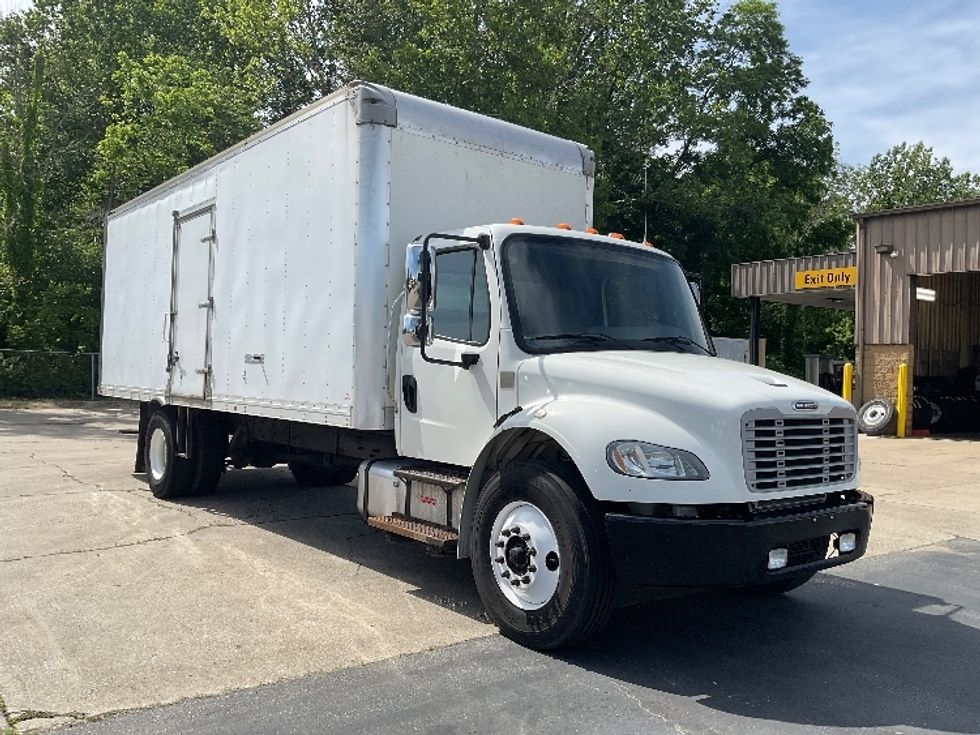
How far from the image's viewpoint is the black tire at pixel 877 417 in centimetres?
1977

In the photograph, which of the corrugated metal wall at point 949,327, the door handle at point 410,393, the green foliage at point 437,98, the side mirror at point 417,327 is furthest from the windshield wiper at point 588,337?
the corrugated metal wall at point 949,327

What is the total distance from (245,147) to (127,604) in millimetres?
4296

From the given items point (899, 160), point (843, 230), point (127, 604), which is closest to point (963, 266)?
point (127, 604)

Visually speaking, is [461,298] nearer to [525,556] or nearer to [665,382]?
[665,382]

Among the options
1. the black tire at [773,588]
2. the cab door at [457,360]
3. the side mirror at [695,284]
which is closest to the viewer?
the cab door at [457,360]

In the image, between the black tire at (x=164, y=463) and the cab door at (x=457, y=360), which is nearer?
the cab door at (x=457, y=360)

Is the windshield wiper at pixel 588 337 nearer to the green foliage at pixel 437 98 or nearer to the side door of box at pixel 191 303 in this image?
the side door of box at pixel 191 303

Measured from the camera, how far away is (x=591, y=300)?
5.93 metres

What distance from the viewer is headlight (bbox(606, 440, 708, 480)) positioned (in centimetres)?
468

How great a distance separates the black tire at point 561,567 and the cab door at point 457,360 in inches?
25.2

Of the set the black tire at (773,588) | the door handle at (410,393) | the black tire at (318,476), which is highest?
the door handle at (410,393)

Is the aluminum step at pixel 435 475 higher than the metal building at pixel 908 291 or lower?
lower

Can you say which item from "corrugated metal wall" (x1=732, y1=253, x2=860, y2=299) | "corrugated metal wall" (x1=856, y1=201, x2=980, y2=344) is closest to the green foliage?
"corrugated metal wall" (x1=732, y1=253, x2=860, y2=299)

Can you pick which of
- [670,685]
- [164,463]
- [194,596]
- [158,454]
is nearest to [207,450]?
[164,463]
